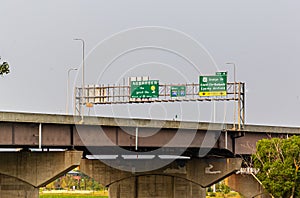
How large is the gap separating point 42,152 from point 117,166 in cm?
Result: 2504

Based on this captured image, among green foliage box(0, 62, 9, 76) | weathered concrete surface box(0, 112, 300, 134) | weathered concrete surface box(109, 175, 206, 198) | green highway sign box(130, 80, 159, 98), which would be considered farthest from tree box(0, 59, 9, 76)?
weathered concrete surface box(109, 175, 206, 198)

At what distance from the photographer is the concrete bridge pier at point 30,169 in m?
61.2

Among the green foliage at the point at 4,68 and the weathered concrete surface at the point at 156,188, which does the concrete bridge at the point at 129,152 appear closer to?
the weathered concrete surface at the point at 156,188

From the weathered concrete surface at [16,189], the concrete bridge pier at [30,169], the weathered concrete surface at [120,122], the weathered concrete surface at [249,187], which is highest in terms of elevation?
the weathered concrete surface at [120,122]

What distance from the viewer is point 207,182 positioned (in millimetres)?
87062

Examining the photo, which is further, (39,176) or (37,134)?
(39,176)

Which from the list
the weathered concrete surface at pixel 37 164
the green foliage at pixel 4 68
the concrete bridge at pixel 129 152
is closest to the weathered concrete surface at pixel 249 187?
the concrete bridge at pixel 129 152

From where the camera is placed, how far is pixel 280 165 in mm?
77125

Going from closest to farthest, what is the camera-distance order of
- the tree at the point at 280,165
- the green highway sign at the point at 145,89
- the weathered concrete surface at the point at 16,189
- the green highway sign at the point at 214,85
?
1. the weathered concrete surface at the point at 16,189
2. the tree at the point at 280,165
3. the green highway sign at the point at 214,85
4. the green highway sign at the point at 145,89

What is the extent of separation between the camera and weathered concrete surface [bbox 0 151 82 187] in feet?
201

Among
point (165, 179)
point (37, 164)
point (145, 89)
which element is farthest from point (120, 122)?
point (165, 179)

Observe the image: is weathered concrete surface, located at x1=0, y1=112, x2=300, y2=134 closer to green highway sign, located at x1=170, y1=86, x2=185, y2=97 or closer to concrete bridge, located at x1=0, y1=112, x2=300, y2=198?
concrete bridge, located at x1=0, y1=112, x2=300, y2=198

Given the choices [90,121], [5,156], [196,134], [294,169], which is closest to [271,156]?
[294,169]

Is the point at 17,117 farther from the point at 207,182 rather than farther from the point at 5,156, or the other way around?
the point at 207,182
